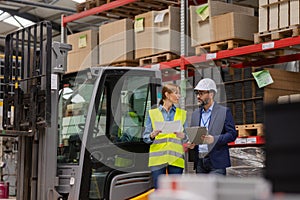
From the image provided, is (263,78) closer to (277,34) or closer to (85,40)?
(277,34)

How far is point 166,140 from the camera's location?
5.63m

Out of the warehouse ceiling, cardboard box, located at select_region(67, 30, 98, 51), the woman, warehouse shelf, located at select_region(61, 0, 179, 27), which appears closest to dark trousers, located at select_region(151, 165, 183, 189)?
the woman

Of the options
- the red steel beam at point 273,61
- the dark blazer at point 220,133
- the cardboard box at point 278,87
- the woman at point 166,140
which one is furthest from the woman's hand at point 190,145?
the red steel beam at point 273,61

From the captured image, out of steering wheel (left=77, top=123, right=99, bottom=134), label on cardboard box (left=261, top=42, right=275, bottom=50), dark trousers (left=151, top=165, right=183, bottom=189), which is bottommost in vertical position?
dark trousers (left=151, top=165, right=183, bottom=189)

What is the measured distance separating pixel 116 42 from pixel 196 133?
149 inches

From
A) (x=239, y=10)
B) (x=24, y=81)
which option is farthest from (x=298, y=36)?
(x=24, y=81)

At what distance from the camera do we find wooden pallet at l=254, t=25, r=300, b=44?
6.75m

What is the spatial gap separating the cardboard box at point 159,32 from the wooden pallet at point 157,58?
2.5 inches

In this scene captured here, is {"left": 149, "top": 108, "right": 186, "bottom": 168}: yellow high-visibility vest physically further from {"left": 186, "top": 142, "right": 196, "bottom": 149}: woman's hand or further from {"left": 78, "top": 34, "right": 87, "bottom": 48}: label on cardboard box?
{"left": 78, "top": 34, "right": 87, "bottom": 48}: label on cardboard box

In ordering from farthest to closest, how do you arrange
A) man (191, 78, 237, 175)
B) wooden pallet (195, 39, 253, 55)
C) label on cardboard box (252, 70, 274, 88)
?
wooden pallet (195, 39, 253, 55), label on cardboard box (252, 70, 274, 88), man (191, 78, 237, 175)

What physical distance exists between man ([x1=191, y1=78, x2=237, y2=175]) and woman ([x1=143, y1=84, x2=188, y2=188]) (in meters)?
0.24

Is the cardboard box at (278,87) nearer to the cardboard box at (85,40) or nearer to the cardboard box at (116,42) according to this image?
the cardboard box at (116,42)

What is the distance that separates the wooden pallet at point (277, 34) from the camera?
6750 mm

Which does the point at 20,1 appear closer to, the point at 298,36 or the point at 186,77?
the point at 186,77
